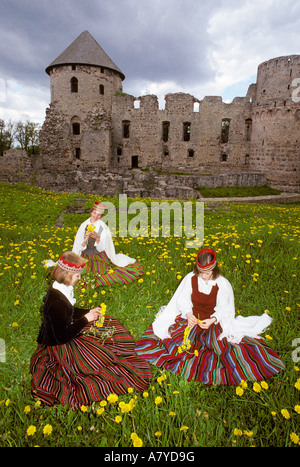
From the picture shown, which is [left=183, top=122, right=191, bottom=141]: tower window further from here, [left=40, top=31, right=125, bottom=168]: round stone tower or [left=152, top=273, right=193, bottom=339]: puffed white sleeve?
[left=152, top=273, right=193, bottom=339]: puffed white sleeve

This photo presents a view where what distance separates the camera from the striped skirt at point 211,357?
2977 millimetres

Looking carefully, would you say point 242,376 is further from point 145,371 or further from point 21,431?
point 21,431

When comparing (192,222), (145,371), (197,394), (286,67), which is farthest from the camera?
(286,67)

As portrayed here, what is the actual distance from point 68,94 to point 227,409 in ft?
108

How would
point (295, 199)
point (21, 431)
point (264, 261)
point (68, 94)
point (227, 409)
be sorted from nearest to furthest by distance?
point (21, 431) → point (227, 409) → point (264, 261) → point (295, 199) → point (68, 94)

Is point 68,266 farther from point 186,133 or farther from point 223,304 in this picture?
point 186,133

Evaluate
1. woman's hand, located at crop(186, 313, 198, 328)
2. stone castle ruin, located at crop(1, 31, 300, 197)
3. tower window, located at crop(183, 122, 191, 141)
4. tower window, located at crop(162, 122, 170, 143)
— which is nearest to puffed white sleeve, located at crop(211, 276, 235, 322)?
woman's hand, located at crop(186, 313, 198, 328)

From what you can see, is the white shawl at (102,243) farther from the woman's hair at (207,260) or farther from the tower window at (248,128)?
the tower window at (248,128)

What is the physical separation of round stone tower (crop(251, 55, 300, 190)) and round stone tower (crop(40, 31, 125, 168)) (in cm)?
1556

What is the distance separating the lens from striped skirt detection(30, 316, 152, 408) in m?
2.73

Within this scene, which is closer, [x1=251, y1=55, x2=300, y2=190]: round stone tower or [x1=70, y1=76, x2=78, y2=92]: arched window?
[x1=251, y1=55, x2=300, y2=190]: round stone tower

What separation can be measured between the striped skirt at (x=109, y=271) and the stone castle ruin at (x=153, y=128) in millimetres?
21655

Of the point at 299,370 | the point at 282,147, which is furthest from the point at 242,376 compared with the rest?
the point at 282,147

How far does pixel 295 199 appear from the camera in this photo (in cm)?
2139
